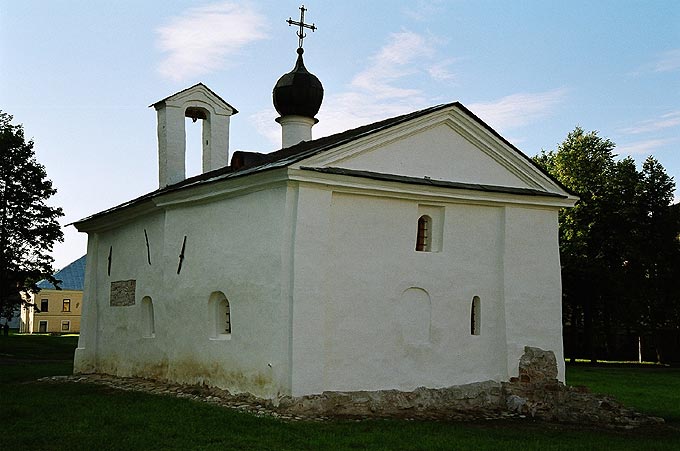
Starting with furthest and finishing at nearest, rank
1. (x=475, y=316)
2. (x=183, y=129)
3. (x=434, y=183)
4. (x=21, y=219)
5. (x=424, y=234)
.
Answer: (x=21, y=219)
(x=183, y=129)
(x=475, y=316)
(x=424, y=234)
(x=434, y=183)

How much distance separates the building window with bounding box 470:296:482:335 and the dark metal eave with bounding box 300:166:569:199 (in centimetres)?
187

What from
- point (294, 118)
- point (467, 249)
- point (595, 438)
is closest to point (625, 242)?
point (294, 118)

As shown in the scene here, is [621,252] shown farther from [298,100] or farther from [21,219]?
[21,219]

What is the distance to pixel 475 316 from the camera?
13156 millimetres

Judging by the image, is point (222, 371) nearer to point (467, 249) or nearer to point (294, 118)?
point (467, 249)

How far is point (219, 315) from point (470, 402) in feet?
14.3

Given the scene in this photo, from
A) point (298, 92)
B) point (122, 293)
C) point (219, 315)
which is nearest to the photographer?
point (219, 315)

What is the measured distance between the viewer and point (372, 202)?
483 inches

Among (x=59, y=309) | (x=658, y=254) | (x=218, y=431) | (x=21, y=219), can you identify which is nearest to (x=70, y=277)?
(x=59, y=309)

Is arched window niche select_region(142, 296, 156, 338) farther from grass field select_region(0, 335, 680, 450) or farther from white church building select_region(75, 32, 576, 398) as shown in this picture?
grass field select_region(0, 335, 680, 450)

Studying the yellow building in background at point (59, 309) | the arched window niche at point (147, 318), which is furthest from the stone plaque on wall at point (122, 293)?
the yellow building in background at point (59, 309)

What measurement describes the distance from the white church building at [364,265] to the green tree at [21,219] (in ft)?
53.1

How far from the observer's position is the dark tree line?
2931cm

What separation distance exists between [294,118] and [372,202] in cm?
636
